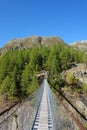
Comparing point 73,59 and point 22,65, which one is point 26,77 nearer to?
point 22,65

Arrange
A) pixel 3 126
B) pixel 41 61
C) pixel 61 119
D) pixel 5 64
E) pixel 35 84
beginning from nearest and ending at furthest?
pixel 3 126, pixel 61 119, pixel 35 84, pixel 5 64, pixel 41 61

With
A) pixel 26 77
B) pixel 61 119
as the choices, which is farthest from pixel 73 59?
pixel 61 119

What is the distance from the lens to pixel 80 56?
75062 millimetres

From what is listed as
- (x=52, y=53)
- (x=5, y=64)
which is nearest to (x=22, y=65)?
(x=5, y=64)

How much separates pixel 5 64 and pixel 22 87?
Answer: 1230 cm

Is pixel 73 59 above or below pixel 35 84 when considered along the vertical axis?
above

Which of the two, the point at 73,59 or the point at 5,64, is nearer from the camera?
the point at 5,64

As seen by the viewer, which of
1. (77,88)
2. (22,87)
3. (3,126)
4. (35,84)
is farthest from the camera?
(77,88)

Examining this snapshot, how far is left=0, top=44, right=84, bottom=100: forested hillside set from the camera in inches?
2109

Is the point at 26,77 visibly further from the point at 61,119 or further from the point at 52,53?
the point at 61,119

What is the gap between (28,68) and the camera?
63.0m

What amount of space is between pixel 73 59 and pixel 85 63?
5.71 meters

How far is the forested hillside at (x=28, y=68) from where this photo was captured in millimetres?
53562

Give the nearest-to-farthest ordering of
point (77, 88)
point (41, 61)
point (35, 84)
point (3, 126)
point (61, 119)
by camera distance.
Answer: point (3, 126) → point (61, 119) → point (35, 84) → point (77, 88) → point (41, 61)
